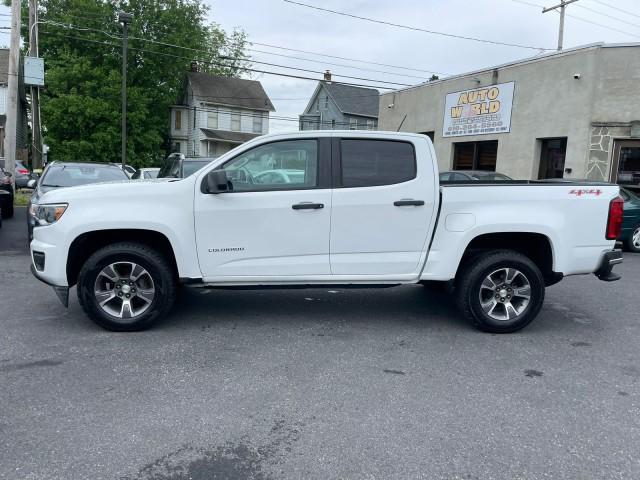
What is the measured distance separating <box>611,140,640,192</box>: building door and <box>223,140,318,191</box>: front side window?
12.6 meters

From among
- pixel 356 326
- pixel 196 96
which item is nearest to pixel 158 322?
pixel 356 326

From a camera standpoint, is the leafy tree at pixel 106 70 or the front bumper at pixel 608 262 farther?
the leafy tree at pixel 106 70

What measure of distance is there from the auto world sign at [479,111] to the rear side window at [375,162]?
13737mm

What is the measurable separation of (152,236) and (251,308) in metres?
1.46

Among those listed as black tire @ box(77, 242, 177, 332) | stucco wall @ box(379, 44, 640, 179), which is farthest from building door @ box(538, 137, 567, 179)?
black tire @ box(77, 242, 177, 332)

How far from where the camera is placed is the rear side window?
5.12 metres

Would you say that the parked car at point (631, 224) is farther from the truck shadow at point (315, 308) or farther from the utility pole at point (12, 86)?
the utility pole at point (12, 86)

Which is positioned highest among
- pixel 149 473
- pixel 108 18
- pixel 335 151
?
pixel 108 18

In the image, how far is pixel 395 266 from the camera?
5.18 m

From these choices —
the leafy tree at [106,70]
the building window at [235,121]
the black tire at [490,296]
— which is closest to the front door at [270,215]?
the black tire at [490,296]

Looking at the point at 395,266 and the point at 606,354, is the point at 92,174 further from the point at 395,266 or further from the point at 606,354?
the point at 606,354

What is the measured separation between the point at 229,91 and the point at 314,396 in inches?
1711

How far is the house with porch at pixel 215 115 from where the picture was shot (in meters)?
43.0

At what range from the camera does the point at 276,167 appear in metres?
5.13
